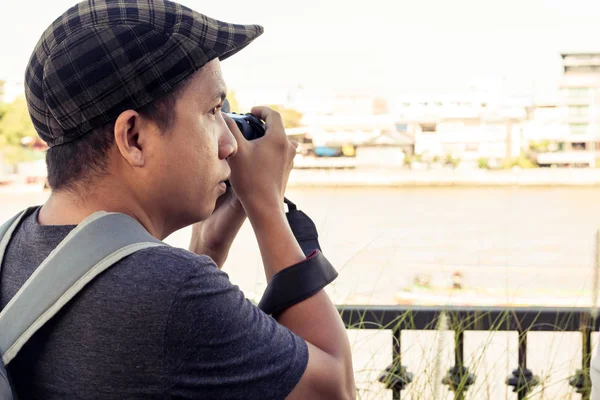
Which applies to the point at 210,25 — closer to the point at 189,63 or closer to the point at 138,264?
the point at 189,63

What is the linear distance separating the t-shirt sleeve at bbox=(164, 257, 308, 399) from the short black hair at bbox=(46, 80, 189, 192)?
141 mm

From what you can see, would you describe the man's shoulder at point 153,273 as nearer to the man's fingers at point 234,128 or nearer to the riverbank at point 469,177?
the man's fingers at point 234,128

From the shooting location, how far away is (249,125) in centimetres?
80

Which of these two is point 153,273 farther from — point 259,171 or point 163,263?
point 259,171

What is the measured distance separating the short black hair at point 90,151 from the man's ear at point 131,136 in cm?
1

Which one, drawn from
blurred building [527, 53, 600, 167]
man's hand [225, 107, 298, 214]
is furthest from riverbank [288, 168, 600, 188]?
man's hand [225, 107, 298, 214]

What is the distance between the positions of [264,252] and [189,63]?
0.69 feet

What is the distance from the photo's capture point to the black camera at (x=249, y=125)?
0.79 m

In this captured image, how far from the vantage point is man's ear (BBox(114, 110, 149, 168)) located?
625mm

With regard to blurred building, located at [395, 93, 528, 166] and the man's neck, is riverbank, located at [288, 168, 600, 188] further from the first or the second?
the man's neck

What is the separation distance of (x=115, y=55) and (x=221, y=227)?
329 mm

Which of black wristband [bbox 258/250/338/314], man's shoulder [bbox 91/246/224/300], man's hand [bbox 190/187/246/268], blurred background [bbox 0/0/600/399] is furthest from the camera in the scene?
blurred background [bbox 0/0/600/399]

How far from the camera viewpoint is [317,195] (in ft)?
189

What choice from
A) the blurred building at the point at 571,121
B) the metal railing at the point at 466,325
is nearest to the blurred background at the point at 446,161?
the blurred building at the point at 571,121
